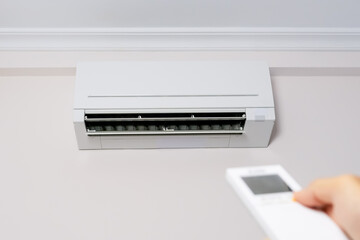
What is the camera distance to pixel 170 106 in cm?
157

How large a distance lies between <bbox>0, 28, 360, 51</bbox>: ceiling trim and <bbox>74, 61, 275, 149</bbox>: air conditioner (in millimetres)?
166

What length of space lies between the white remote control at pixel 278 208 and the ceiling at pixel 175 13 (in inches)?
40.8

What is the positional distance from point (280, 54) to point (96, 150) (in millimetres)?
891

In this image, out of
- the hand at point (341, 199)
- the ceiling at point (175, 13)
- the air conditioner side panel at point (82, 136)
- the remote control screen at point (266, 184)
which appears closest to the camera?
the hand at point (341, 199)

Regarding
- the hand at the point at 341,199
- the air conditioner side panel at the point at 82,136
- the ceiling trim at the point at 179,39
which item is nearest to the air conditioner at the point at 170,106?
the air conditioner side panel at the point at 82,136

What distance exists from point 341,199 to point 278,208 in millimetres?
137

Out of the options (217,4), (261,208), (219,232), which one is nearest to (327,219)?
(261,208)

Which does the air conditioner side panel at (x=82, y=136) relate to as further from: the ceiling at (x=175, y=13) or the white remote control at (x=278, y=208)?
the white remote control at (x=278, y=208)

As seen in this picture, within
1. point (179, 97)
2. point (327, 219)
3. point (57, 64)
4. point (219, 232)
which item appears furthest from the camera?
point (57, 64)

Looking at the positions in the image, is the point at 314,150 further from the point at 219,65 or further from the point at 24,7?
the point at 24,7

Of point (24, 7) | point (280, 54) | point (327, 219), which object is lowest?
point (327, 219)

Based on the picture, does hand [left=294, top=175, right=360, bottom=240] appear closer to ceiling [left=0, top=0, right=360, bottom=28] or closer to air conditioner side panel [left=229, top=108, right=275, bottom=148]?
air conditioner side panel [left=229, top=108, right=275, bottom=148]

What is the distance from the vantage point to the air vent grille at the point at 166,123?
61.4 inches

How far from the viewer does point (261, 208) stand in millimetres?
698
